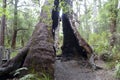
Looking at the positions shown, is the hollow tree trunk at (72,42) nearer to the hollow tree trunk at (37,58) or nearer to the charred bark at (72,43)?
the charred bark at (72,43)

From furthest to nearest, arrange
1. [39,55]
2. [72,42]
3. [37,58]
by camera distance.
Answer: [72,42]
[39,55]
[37,58]

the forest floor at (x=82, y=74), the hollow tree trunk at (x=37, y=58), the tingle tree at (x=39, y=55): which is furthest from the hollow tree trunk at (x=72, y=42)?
the hollow tree trunk at (x=37, y=58)

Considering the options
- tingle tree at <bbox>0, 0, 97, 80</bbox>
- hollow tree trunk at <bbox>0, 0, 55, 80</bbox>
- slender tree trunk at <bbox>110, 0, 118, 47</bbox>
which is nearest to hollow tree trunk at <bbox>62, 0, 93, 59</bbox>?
tingle tree at <bbox>0, 0, 97, 80</bbox>

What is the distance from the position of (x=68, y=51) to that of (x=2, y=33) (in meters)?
6.34

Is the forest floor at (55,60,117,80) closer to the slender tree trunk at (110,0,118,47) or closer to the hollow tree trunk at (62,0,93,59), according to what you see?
the hollow tree trunk at (62,0,93,59)

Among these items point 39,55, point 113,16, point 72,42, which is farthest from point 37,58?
point 113,16

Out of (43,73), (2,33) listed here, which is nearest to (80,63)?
(43,73)

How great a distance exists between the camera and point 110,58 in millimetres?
14875

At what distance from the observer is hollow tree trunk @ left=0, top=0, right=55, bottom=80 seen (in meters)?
8.38

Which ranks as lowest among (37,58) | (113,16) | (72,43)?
(72,43)

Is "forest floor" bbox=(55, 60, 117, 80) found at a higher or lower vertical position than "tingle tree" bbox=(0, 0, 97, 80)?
lower

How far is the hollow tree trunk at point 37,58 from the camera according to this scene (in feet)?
27.5

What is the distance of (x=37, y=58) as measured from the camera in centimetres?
865

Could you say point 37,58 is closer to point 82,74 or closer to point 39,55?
point 39,55
